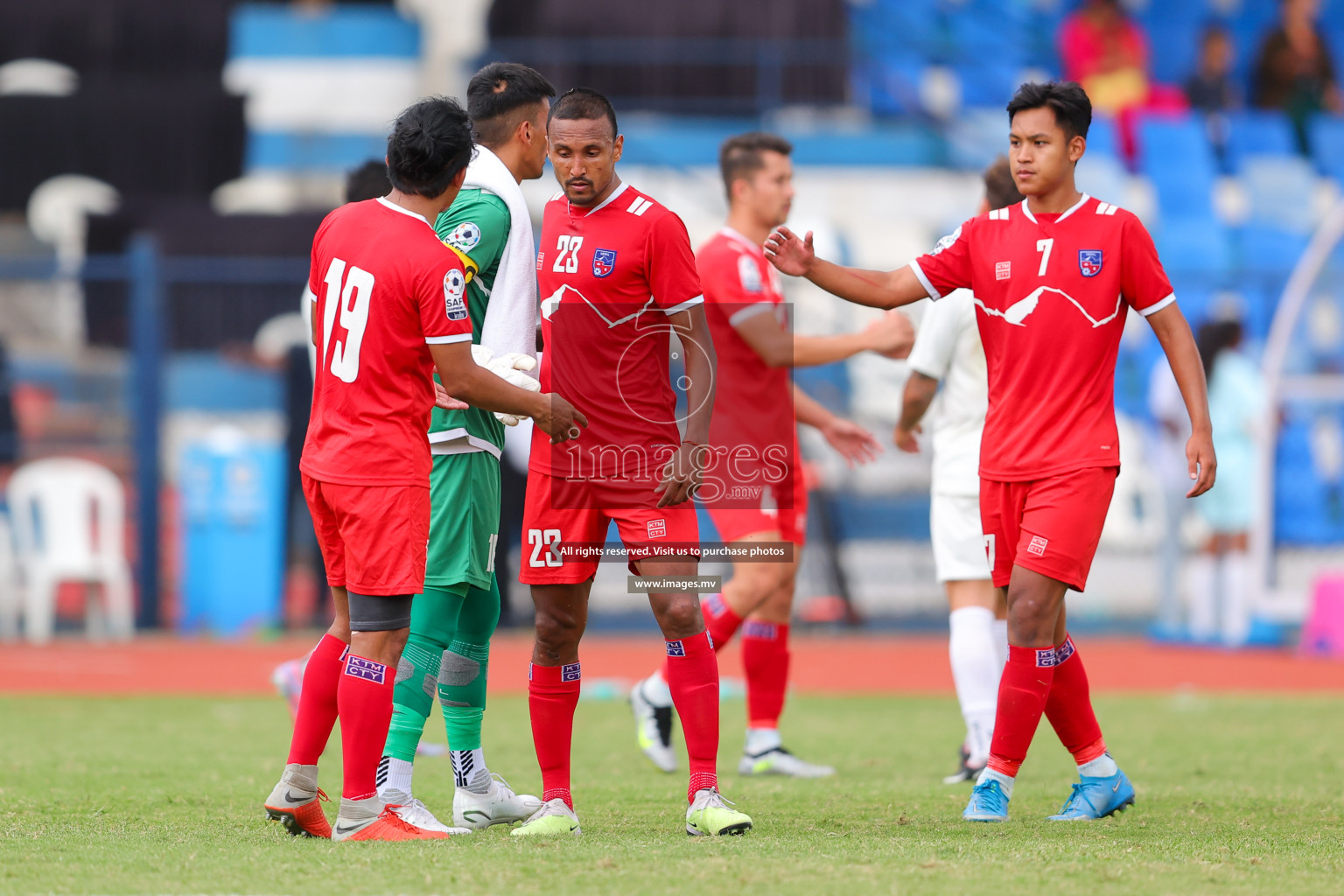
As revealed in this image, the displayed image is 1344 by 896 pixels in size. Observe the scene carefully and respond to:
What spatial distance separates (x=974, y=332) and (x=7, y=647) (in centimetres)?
974

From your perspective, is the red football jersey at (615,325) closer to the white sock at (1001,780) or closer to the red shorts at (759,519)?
the white sock at (1001,780)

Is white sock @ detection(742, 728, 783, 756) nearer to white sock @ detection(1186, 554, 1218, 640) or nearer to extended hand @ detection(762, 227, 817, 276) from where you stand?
extended hand @ detection(762, 227, 817, 276)

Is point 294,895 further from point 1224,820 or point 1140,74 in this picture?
point 1140,74

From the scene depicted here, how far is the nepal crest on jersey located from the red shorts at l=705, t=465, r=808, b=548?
7.14 ft

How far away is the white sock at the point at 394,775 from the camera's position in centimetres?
518

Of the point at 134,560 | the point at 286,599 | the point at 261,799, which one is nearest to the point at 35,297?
the point at 134,560

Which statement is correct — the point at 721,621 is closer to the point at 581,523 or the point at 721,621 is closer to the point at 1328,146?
the point at 581,523

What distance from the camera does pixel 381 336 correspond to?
4836 millimetres

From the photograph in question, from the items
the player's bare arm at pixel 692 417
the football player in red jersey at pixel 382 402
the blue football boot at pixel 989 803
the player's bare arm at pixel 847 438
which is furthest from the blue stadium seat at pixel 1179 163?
the football player in red jersey at pixel 382 402

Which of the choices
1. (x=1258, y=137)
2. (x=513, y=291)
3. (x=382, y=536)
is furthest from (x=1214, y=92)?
(x=382, y=536)

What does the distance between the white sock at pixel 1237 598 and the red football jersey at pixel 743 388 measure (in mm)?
7660

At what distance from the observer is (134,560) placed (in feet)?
48.1

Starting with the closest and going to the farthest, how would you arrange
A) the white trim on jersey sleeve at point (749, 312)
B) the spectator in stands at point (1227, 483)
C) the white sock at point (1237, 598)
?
the white trim on jersey sleeve at point (749, 312) < the white sock at point (1237, 598) < the spectator in stands at point (1227, 483)

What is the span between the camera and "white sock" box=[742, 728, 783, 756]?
23.4 feet
